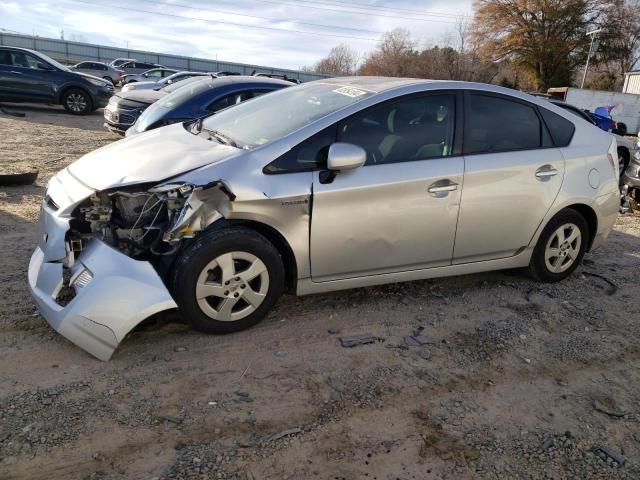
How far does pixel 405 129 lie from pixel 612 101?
101 feet

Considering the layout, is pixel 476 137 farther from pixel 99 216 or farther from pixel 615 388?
pixel 99 216

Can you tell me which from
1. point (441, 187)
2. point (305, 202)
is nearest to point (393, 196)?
point (441, 187)

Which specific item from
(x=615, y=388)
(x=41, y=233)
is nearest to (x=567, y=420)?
(x=615, y=388)

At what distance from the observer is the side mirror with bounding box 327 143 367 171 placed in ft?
11.2

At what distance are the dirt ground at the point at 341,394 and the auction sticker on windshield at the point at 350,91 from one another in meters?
1.55

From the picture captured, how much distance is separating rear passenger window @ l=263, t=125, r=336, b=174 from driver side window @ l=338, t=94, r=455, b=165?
110 millimetres

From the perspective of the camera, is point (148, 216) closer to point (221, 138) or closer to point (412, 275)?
point (221, 138)

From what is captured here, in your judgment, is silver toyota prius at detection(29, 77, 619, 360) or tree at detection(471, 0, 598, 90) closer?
silver toyota prius at detection(29, 77, 619, 360)

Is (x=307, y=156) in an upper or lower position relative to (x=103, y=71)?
lower

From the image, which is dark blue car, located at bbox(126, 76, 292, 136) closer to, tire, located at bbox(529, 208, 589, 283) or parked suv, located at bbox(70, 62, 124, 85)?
tire, located at bbox(529, 208, 589, 283)

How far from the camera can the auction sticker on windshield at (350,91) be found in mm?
3938

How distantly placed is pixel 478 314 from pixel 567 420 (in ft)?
4.19

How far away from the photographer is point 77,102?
1495 cm

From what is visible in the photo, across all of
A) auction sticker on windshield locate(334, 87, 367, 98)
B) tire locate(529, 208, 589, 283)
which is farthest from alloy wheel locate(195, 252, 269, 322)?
tire locate(529, 208, 589, 283)
